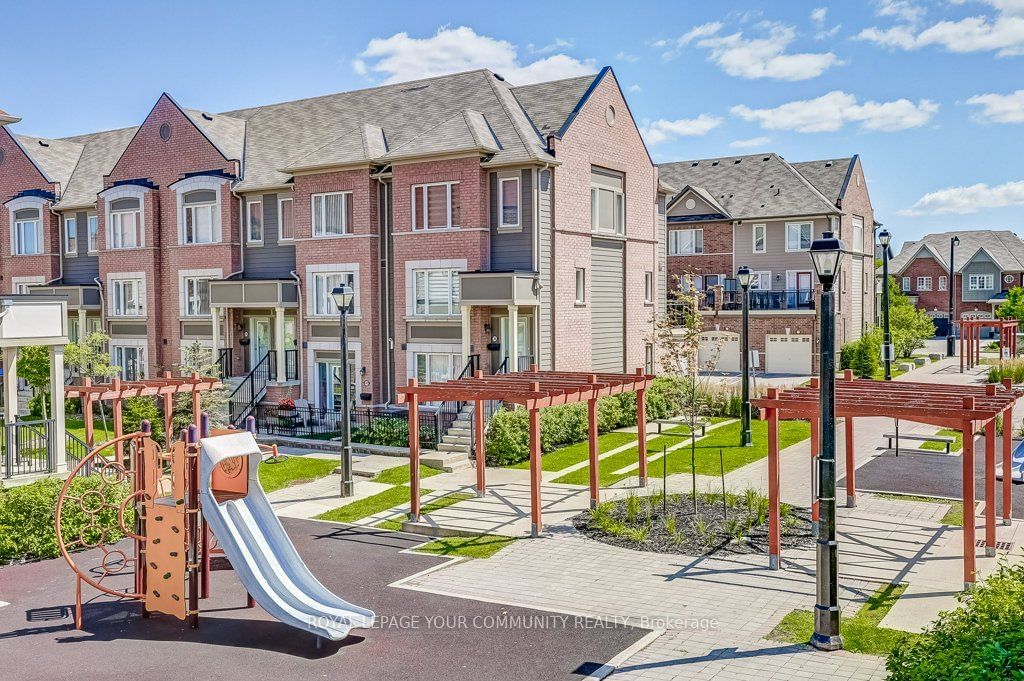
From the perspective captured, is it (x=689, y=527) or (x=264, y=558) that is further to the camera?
(x=689, y=527)

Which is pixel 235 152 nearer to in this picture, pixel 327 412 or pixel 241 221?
pixel 241 221

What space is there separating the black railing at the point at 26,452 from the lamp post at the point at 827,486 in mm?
15864

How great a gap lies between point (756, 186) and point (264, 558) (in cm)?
4283

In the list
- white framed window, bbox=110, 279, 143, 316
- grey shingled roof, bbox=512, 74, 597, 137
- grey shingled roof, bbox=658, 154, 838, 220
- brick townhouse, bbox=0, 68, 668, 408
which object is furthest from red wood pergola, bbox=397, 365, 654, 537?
grey shingled roof, bbox=658, 154, 838, 220

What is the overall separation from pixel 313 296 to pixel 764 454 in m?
16.0

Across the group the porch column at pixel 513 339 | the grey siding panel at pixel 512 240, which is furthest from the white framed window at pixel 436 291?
the porch column at pixel 513 339

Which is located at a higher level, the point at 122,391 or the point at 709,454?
the point at 122,391

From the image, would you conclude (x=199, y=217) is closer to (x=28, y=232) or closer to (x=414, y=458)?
(x=28, y=232)

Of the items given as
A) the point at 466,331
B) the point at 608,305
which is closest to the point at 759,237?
the point at 608,305

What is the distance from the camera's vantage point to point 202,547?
13211 millimetres

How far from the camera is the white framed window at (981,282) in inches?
3104

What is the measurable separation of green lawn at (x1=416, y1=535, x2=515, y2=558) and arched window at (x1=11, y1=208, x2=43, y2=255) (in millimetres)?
32310

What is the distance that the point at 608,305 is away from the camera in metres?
32.1

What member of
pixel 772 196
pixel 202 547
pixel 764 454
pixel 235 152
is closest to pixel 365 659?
pixel 202 547
